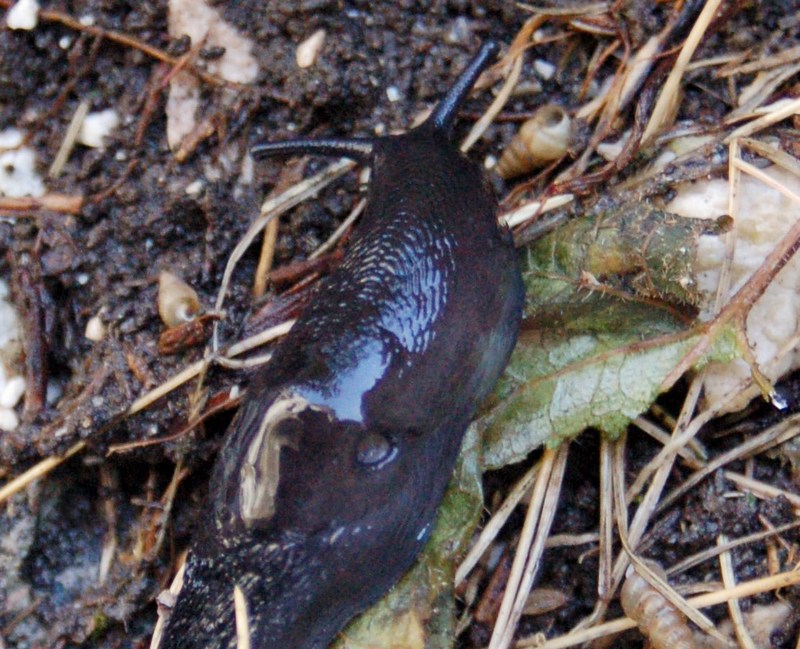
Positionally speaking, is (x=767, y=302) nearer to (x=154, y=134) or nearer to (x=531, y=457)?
(x=531, y=457)

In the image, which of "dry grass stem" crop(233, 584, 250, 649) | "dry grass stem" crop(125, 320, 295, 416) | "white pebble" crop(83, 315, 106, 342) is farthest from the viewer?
"white pebble" crop(83, 315, 106, 342)

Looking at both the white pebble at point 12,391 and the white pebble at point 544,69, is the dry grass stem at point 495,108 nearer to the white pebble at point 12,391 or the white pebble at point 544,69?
the white pebble at point 544,69

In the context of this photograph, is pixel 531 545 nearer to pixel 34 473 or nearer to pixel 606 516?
pixel 606 516

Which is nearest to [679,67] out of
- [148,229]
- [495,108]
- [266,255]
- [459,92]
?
[495,108]

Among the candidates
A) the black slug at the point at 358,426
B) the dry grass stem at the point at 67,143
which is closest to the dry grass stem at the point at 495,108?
the black slug at the point at 358,426

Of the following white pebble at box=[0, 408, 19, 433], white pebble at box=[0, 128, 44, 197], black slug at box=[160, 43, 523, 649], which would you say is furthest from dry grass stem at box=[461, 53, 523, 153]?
white pebble at box=[0, 408, 19, 433]

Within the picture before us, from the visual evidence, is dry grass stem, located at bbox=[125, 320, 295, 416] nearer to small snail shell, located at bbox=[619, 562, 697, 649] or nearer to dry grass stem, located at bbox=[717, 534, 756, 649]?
small snail shell, located at bbox=[619, 562, 697, 649]
